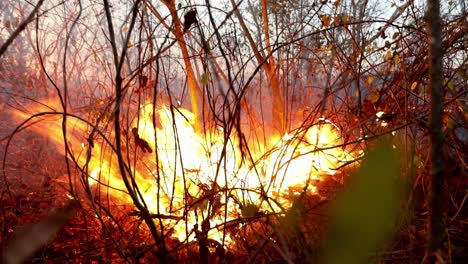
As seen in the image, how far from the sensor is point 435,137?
2.38 ft

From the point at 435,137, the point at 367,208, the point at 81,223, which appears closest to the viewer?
the point at 367,208

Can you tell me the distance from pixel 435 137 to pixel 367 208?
2.06ft

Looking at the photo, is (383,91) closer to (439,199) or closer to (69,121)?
(439,199)

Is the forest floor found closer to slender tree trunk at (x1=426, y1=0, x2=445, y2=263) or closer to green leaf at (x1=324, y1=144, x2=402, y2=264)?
slender tree trunk at (x1=426, y1=0, x2=445, y2=263)

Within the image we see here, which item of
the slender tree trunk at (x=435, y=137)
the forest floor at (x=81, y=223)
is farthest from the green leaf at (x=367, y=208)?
the forest floor at (x=81, y=223)

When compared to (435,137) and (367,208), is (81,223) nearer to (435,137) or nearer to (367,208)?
(435,137)

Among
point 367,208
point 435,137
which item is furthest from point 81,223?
point 367,208

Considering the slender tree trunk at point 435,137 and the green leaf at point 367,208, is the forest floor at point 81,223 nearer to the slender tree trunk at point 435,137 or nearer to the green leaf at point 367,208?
the slender tree trunk at point 435,137

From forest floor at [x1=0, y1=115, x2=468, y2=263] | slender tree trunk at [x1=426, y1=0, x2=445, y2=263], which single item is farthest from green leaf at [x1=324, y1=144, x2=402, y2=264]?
forest floor at [x1=0, y1=115, x2=468, y2=263]

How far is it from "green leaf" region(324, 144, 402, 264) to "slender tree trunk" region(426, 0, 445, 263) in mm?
552

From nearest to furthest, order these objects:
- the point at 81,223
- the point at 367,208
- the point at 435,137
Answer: the point at 367,208
the point at 435,137
the point at 81,223

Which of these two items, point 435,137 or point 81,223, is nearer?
point 435,137

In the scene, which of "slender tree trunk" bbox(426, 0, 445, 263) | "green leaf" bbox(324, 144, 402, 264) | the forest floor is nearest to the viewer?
"green leaf" bbox(324, 144, 402, 264)

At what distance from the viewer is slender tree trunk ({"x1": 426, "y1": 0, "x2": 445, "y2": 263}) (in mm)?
710
